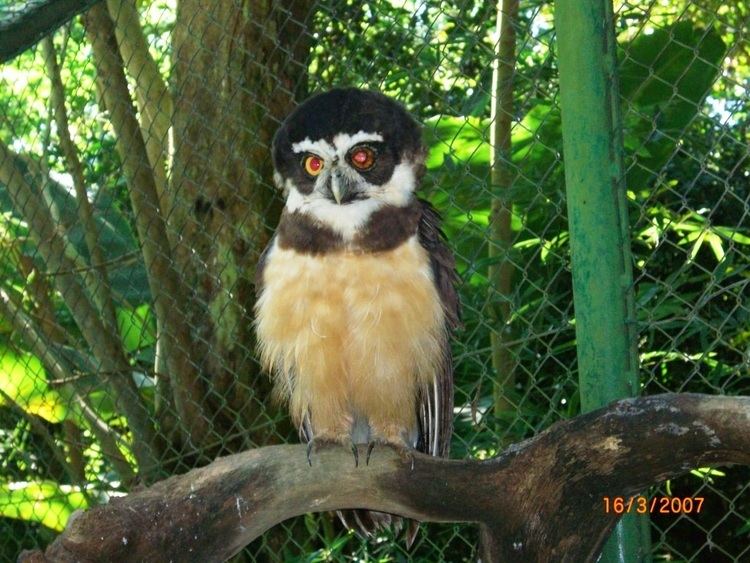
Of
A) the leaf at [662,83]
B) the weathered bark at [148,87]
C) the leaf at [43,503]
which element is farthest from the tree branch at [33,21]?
the leaf at [43,503]

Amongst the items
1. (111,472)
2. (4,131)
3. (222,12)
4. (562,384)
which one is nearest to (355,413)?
(562,384)

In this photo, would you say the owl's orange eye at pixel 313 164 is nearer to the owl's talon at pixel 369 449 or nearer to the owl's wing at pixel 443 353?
the owl's wing at pixel 443 353

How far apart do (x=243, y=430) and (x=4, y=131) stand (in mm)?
3022

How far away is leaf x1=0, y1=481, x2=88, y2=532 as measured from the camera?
548 centimetres

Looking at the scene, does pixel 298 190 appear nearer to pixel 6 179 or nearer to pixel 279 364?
pixel 279 364

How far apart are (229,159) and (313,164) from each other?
66.4 inches

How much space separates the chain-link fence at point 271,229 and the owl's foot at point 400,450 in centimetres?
61

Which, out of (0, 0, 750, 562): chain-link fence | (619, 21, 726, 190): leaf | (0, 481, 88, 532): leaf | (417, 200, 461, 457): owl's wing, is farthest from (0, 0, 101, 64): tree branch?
(0, 481, 88, 532): leaf

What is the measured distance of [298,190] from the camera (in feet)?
10.8

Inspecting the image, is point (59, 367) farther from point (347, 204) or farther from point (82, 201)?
point (347, 204)

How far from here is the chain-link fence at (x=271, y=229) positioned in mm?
3834

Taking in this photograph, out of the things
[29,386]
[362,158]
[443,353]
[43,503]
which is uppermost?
[362,158]

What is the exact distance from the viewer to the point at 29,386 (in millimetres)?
5832
